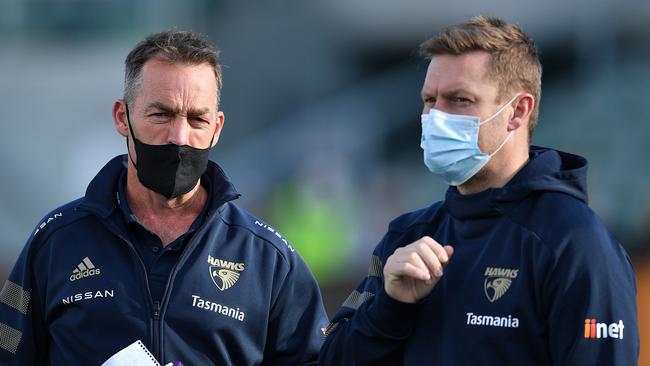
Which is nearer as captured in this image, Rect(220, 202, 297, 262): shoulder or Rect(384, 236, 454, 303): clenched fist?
Rect(384, 236, 454, 303): clenched fist

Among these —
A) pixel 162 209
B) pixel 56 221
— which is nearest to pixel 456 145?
pixel 162 209

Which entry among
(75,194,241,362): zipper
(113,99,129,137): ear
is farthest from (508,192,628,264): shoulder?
(113,99,129,137): ear

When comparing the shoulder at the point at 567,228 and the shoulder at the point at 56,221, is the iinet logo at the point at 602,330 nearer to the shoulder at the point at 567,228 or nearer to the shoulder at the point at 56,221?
the shoulder at the point at 567,228

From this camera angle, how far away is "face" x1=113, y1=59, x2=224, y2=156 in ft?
15.4

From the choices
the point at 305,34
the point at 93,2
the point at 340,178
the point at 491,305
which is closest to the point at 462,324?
the point at 491,305

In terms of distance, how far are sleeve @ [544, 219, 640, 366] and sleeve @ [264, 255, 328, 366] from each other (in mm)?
1115

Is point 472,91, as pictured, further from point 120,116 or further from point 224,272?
point 120,116

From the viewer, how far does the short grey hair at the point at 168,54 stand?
4789 mm

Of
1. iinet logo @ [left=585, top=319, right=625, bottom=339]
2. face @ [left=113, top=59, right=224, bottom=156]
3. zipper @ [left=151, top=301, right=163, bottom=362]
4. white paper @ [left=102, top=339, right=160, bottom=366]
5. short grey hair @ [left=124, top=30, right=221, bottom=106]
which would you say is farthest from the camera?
short grey hair @ [left=124, top=30, right=221, bottom=106]

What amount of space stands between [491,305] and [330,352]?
0.63 meters

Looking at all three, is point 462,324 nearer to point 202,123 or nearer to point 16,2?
point 202,123

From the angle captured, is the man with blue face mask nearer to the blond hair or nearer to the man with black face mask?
the blond hair

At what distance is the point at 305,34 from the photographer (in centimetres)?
2150

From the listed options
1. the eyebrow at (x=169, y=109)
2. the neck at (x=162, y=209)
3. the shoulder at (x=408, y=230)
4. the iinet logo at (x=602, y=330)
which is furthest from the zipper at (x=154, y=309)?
the iinet logo at (x=602, y=330)
